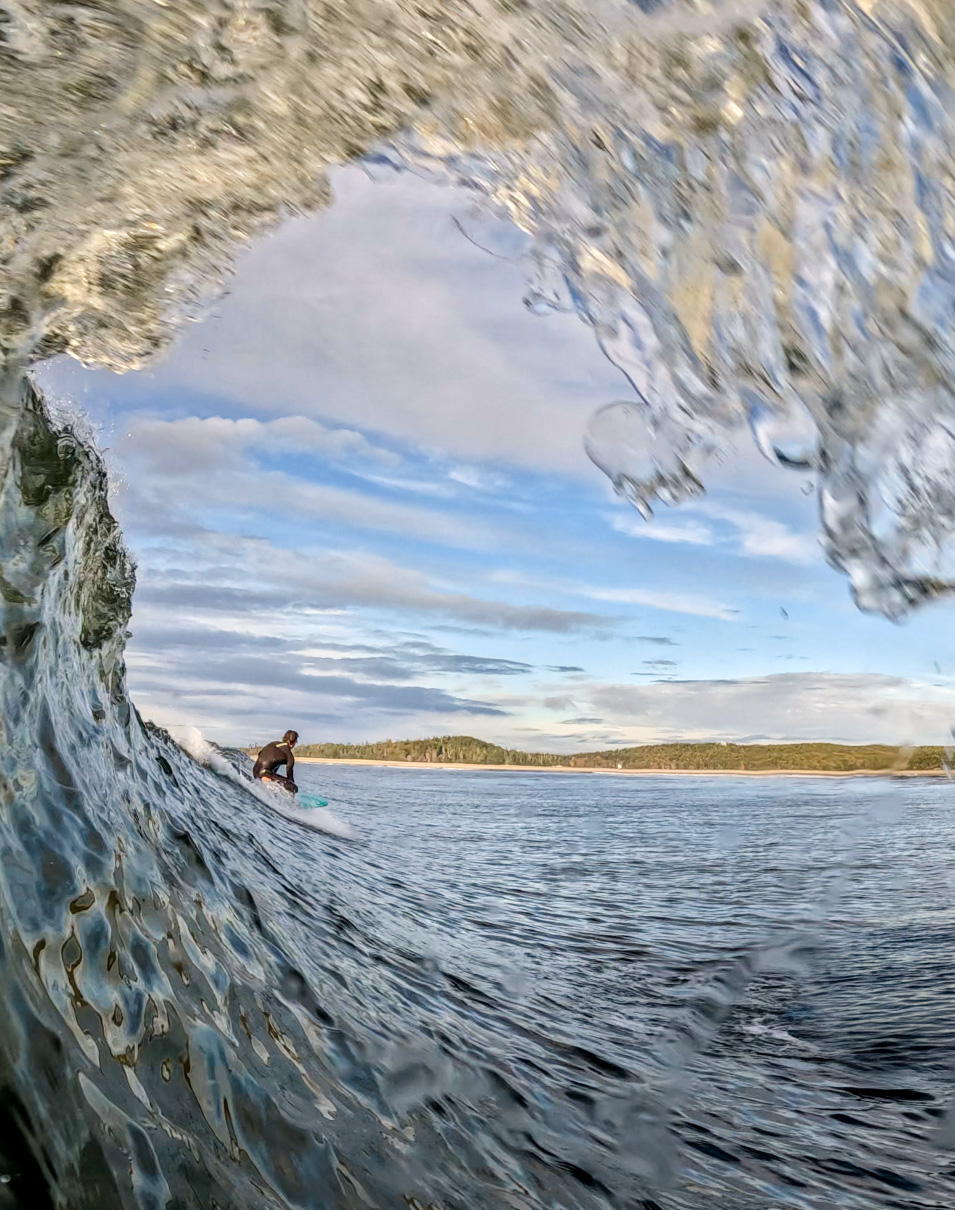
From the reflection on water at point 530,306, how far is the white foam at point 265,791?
6997mm

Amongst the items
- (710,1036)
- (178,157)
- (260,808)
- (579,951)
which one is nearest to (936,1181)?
(710,1036)

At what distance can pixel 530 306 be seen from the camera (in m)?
4.29

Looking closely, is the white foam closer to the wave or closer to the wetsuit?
the wetsuit

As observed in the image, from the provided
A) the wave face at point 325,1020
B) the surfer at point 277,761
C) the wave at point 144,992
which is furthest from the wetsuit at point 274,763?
the wave at point 144,992

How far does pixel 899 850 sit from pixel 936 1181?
1687 cm

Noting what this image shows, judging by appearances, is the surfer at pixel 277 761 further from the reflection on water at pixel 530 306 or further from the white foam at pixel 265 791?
the reflection on water at pixel 530 306

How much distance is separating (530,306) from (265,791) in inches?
440

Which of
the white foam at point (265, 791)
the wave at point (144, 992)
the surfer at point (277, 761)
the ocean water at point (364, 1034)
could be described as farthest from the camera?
the surfer at point (277, 761)

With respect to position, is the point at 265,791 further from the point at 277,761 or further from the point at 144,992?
the point at 144,992

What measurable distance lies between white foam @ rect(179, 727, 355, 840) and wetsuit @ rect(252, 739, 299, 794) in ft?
2.38

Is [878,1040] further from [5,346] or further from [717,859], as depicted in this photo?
[717,859]

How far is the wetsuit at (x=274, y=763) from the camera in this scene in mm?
15844

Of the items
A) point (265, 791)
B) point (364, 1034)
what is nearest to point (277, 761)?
point (265, 791)

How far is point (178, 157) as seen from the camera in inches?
162
